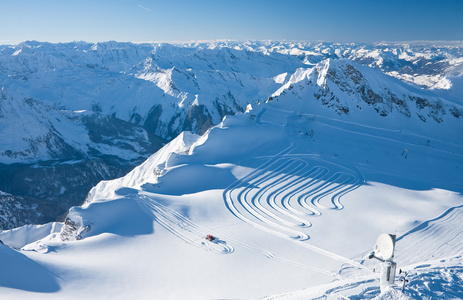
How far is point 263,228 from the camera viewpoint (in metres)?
29.4

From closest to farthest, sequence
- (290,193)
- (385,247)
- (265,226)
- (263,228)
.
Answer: (385,247)
(263,228)
(265,226)
(290,193)

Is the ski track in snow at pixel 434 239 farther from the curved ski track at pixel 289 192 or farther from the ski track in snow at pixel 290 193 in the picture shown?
the curved ski track at pixel 289 192

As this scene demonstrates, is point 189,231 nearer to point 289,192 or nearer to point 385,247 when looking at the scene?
point 289,192

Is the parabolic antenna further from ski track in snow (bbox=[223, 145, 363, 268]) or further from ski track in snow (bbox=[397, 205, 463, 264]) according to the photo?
ski track in snow (bbox=[397, 205, 463, 264])

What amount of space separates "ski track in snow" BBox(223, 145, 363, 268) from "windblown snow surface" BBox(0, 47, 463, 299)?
0.17 meters

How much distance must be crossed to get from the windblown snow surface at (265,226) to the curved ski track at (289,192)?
0.52 ft

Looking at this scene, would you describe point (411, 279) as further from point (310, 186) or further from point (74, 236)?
point (74, 236)

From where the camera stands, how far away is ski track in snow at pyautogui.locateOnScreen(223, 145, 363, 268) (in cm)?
2988

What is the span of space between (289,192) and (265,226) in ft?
28.9

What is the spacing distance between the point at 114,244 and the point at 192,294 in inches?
485

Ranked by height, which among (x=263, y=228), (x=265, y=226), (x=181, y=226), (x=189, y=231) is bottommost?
(x=189, y=231)

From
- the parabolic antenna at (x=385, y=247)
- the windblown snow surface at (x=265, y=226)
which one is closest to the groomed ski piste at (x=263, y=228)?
the windblown snow surface at (x=265, y=226)

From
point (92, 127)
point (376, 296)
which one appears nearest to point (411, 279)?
point (376, 296)

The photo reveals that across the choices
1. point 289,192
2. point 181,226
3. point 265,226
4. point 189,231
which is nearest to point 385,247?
point 265,226
